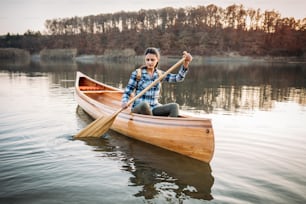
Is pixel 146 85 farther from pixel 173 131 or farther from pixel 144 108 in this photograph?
pixel 173 131

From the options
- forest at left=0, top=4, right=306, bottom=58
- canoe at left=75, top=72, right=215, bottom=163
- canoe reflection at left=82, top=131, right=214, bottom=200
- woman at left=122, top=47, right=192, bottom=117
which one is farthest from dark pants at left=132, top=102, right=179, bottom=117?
forest at left=0, top=4, right=306, bottom=58

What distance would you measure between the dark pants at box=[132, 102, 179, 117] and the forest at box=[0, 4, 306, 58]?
172 ft

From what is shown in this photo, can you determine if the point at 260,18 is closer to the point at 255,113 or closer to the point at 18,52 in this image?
the point at 18,52

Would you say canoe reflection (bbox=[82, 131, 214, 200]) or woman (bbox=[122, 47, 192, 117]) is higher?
woman (bbox=[122, 47, 192, 117])

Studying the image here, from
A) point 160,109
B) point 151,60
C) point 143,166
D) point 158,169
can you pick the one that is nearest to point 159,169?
point 158,169

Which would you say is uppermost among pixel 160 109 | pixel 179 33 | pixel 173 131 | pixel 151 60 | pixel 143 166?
pixel 179 33

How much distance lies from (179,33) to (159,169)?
6377 cm

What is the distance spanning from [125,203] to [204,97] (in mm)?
8934

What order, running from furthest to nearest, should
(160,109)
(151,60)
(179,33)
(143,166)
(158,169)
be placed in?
(179,33) < (160,109) < (151,60) < (143,166) < (158,169)

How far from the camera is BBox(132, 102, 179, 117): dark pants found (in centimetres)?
518

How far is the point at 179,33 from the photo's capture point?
65.6 metres

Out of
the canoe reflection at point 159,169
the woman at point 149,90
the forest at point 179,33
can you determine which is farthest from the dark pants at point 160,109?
the forest at point 179,33

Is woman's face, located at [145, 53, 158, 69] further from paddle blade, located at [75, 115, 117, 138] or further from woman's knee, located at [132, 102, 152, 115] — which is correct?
paddle blade, located at [75, 115, 117, 138]

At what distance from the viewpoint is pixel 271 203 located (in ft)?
11.0
